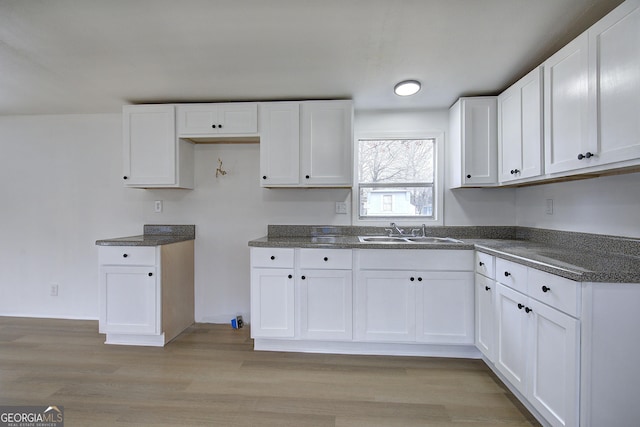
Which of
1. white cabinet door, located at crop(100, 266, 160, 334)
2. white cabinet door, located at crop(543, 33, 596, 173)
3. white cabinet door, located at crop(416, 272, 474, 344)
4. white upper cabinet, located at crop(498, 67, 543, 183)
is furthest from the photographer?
white cabinet door, located at crop(100, 266, 160, 334)

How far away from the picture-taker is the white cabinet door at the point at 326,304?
7.65ft

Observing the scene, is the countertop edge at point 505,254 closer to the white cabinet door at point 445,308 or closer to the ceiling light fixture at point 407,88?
the white cabinet door at point 445,308

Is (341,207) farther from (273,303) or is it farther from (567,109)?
(567,109)

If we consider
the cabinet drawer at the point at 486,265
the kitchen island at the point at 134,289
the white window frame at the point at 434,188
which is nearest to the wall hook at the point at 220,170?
the kitchen island at the point at 134,289

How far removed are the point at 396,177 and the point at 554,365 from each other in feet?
6.25

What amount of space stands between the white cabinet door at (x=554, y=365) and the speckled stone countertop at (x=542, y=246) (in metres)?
0.23

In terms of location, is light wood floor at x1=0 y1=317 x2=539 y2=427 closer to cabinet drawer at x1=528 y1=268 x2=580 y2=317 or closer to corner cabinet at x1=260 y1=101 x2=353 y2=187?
cabinet drawer at x1=528 y1=268 x2=580 y2=317

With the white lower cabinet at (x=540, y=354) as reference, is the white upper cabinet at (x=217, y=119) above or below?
above

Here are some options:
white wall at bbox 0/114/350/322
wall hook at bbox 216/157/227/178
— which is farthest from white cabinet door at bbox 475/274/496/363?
wall hook at bbox 216/157/227/178

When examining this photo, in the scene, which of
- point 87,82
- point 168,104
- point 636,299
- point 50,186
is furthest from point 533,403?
point 50,186

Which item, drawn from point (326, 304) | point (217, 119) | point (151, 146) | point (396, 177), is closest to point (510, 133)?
point (396, 177)

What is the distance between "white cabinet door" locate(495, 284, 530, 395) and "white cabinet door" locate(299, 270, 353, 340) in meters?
1.01

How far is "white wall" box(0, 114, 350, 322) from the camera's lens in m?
2.98

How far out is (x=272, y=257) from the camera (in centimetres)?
238
